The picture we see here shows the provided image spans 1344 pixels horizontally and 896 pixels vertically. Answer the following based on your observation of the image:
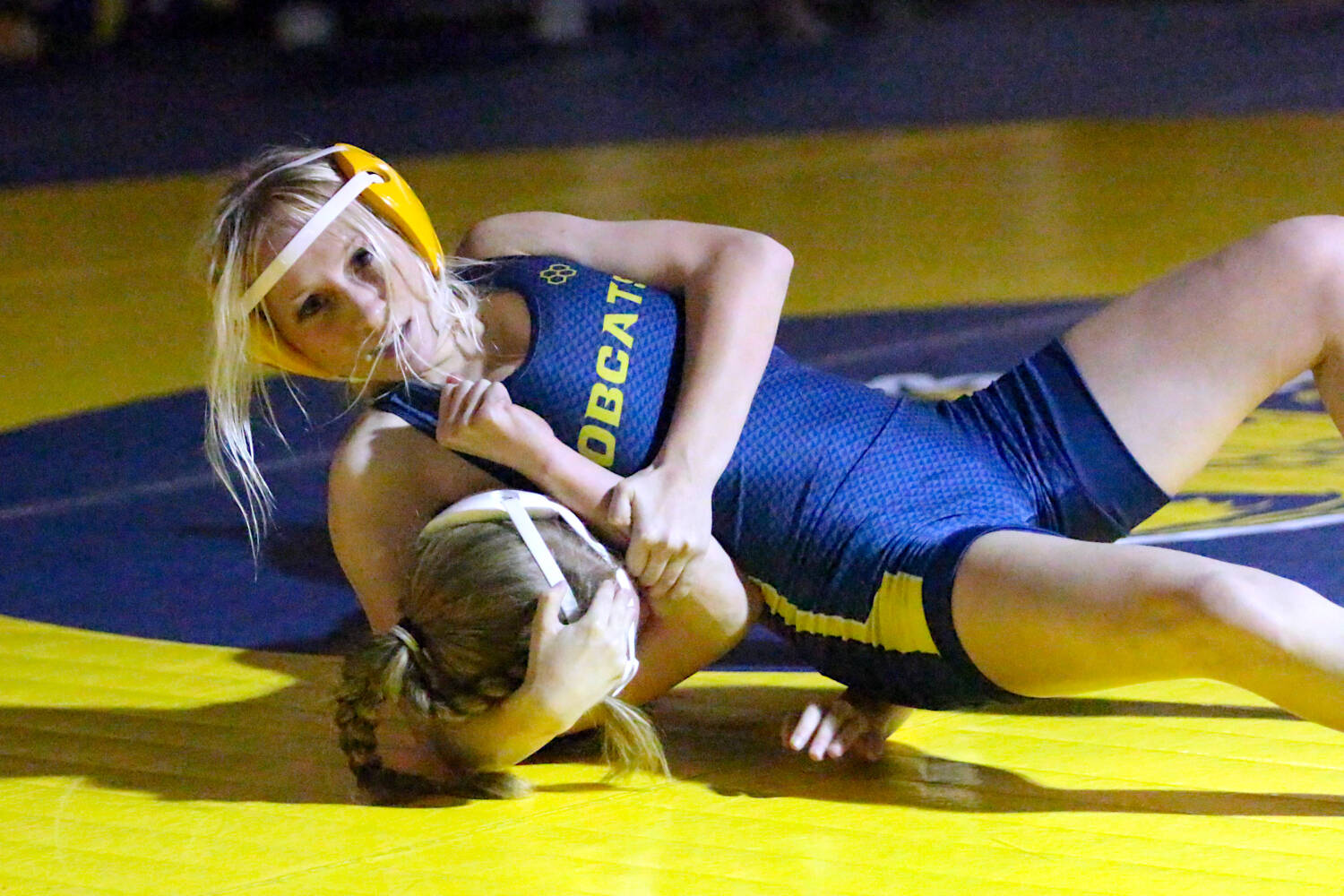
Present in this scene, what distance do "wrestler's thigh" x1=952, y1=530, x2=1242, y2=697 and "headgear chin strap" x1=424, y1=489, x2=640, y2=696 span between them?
1.31ft

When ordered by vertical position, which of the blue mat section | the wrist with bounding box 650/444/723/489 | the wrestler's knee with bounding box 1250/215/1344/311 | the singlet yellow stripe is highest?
the wrestler's knee with bounding box 1250/215/1344/311

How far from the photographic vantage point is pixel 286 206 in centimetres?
237

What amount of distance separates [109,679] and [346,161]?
3.22 ft

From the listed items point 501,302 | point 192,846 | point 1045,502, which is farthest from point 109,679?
point 1045,502

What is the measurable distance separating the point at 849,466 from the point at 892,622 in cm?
26

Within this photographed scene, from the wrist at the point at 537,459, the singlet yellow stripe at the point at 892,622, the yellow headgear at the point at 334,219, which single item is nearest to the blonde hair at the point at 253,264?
the yellow headgear at the point at 334,219

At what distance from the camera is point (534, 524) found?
223cm

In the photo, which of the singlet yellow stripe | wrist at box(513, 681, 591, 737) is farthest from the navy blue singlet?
wrist at box(513, 681, 591, 737)

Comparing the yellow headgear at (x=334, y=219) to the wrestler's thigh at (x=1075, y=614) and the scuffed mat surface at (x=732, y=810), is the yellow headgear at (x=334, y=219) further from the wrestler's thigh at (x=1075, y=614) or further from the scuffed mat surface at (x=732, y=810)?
the wrestler's thigh at (x=1075, y=614)

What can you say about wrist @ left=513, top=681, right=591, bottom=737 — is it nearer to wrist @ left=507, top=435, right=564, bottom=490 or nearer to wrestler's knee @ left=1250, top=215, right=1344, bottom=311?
wrist @ left=507, top=435, right=564, bottom=490

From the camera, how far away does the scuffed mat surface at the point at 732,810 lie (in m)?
2.05

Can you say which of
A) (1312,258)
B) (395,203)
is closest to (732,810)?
(395,203)

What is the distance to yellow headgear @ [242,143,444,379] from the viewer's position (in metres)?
2.35

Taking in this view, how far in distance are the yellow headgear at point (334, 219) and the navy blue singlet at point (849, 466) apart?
0.47 ft
